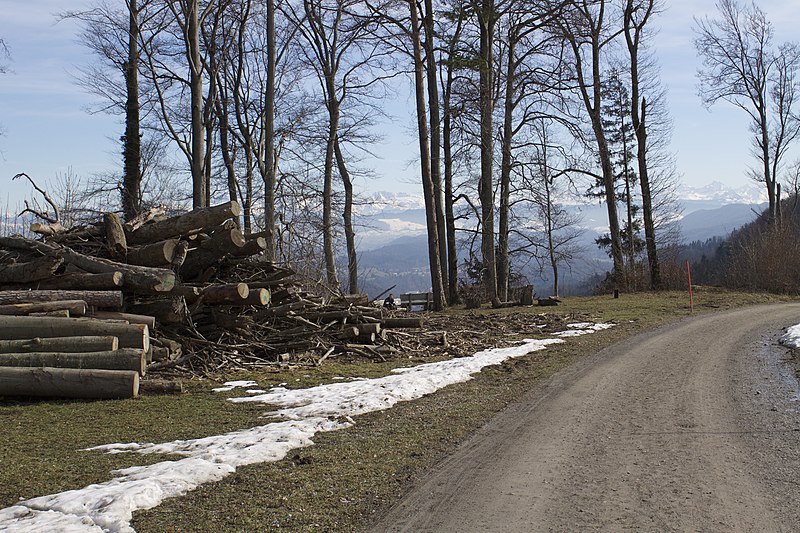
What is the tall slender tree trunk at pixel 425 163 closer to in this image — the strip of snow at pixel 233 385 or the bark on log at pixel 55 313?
the strip of snow at pixel 233 385

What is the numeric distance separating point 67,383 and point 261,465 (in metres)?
4.19

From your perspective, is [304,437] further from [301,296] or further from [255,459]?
[301,296]

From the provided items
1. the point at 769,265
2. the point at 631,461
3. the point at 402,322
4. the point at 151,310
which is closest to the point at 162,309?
the point at 151,310

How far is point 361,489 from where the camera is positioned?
214 inches

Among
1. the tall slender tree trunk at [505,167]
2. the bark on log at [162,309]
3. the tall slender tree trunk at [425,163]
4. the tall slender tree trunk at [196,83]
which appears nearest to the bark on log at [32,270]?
the bark on log at [162,309]

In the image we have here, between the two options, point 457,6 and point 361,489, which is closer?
point 361,489

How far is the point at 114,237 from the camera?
1191 cm

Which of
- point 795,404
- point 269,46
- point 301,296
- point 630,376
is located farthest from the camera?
point 269,46

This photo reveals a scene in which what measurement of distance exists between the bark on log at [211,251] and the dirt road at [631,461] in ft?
20.2

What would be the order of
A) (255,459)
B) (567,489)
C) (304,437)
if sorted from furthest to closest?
(304,437)
(255,459)
(567,489)

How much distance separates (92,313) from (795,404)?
9.95m

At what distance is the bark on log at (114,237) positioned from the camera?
1191cm

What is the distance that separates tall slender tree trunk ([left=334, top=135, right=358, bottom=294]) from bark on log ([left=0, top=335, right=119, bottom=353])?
58.7 ft

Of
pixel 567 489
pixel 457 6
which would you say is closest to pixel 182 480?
pixel 567 489
